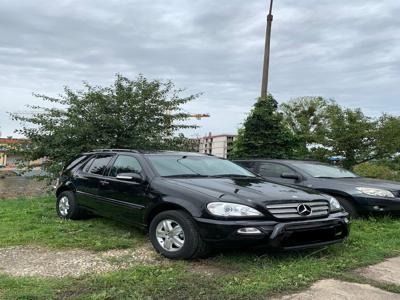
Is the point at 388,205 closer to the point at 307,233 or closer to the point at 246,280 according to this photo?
the point at 307,233

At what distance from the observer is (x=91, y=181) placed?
24.2ft

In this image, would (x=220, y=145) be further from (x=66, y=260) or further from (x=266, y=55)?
(x=66, y=260)

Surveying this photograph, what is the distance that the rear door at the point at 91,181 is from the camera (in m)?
7.20

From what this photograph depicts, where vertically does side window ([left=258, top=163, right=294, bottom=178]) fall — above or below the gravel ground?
above

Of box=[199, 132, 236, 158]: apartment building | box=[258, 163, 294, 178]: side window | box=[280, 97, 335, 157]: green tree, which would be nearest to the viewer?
box=[258, 163, 294, 178]: side window

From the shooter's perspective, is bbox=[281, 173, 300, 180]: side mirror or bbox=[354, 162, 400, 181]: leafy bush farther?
bbox=[354, 162, 400, 181]: leafy bush

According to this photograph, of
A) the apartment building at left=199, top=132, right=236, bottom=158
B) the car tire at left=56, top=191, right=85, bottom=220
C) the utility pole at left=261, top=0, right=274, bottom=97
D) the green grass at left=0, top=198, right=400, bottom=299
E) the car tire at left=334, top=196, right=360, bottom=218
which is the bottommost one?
the green grass at left=0, top=198, right=400, bottom=299

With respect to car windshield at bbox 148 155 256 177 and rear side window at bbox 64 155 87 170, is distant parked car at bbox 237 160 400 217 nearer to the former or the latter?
car windshield at bbox 148 155 256 177

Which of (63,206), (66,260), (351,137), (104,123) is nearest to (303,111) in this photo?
(351,137)

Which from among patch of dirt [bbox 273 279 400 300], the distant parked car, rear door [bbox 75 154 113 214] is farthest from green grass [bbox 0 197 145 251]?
the distant parked car

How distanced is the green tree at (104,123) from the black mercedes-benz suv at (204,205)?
5238 mm

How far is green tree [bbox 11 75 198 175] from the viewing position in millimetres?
12242

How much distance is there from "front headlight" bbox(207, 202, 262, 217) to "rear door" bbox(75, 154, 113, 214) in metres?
2.51

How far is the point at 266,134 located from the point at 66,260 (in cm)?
1045
